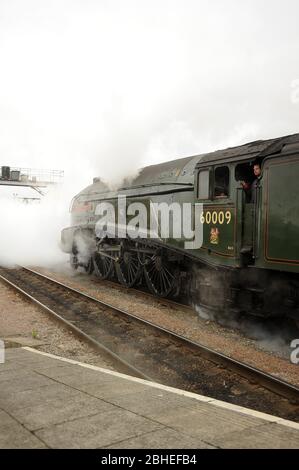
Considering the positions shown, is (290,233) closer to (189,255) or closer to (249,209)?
(249,209)

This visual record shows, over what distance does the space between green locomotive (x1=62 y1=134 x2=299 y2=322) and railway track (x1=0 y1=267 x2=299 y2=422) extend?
1.55 meters

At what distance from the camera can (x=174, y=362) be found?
5.96 meters

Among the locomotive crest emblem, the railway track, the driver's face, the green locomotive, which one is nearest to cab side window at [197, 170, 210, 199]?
the green locomotive

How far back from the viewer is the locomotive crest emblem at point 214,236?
802cm

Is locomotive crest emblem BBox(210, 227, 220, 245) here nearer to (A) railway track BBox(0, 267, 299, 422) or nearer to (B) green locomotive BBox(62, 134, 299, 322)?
(B) green locomotive BBox(62, 134, 299, 322)

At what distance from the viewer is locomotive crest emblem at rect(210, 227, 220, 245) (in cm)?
802

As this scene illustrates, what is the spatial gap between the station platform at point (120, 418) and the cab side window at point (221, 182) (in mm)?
4341

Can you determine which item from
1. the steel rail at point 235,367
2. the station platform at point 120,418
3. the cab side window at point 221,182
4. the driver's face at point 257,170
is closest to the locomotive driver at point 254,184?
the driver's face at point 257,170

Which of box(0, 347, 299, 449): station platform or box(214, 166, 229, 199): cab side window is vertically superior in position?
box(214, 166, 229, 199): cab side window

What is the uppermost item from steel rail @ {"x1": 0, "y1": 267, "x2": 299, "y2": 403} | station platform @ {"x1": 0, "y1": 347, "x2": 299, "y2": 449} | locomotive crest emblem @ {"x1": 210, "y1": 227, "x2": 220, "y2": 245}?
locomotive crest emblem @ {"x1": 210, "y1": 227, "x2": 220, "y2": 245}

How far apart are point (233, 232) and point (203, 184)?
4.04 ft

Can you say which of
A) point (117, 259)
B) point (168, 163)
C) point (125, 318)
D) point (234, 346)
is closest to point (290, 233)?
point (234, 346)

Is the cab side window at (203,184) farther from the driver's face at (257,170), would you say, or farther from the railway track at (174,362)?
the railway track at (174,362)

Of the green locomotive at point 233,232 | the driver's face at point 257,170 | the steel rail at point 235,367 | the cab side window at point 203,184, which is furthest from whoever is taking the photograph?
the cab side window at point 203,184
